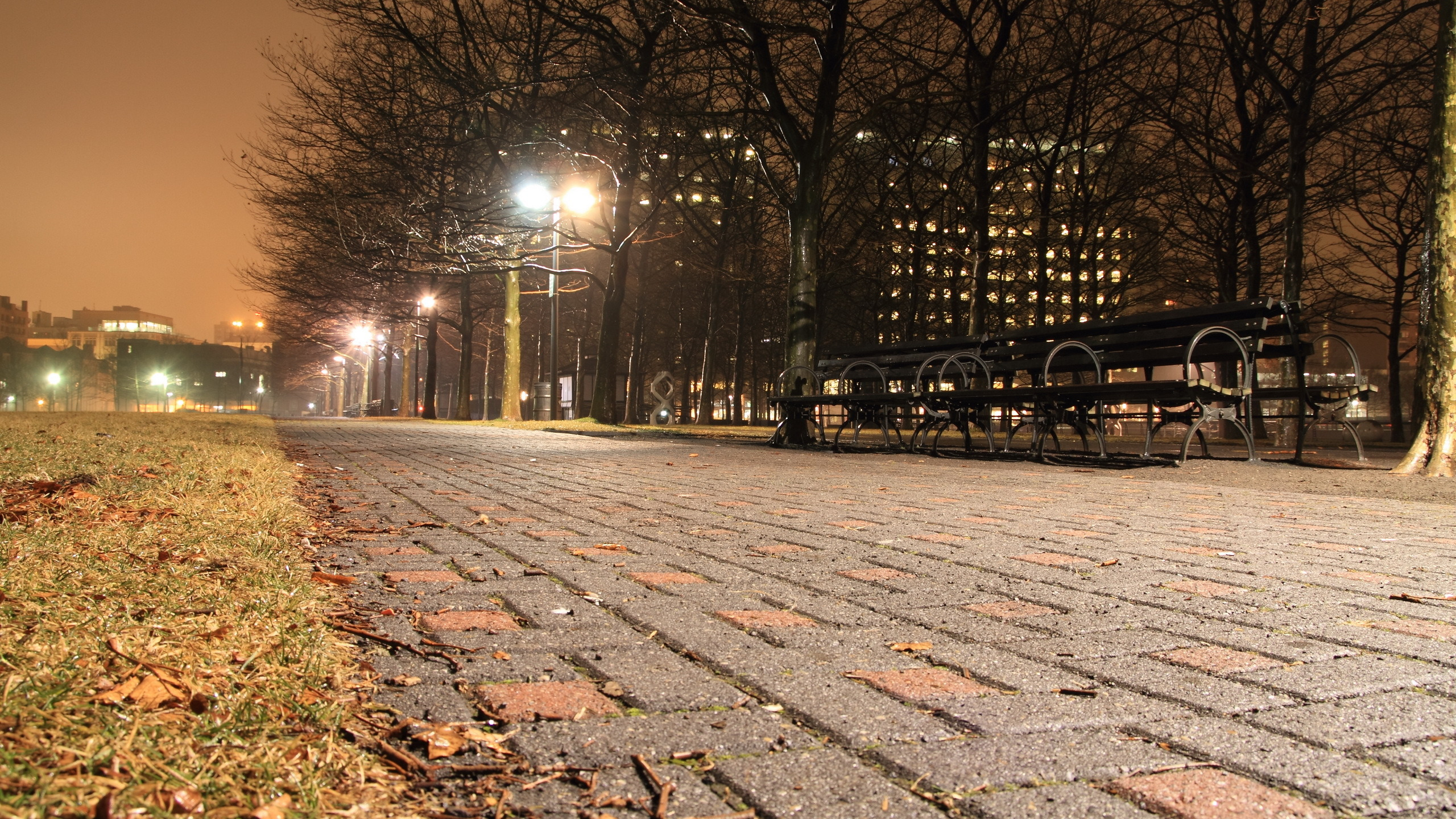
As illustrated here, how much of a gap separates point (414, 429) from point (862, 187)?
11400mm

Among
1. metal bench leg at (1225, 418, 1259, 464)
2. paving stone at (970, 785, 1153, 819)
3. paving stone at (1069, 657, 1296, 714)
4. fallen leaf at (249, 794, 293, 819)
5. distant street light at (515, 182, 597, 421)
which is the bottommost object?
paving stone at (970, 785, 1153, 819)

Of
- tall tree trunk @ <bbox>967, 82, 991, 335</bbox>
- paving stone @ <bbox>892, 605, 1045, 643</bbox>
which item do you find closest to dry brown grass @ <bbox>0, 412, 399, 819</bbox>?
paving stone @ <bbox>892, 605, 1045, 643</bbox>

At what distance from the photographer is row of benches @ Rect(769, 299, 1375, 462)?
26.1ft

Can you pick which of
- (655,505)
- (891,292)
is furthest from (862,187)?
(655,505)

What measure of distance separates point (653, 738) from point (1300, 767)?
3.69 feet

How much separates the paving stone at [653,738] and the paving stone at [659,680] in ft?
0.21

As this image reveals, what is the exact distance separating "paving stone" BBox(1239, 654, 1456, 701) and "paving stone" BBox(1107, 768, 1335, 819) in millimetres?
623

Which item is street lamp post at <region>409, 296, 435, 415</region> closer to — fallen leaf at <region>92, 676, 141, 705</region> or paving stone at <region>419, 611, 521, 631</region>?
paving stone at <region>419, 611, 521, 631</region>

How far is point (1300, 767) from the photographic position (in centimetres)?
156

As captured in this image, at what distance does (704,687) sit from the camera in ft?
6.25

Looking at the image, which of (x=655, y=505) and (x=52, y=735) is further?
(x=655, y=505)

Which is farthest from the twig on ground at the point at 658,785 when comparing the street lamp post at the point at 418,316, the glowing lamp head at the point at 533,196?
the street lamp post at the point at 418,316

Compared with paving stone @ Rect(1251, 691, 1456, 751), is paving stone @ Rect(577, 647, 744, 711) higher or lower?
higher

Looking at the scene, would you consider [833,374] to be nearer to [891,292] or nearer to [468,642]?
[468,642]
